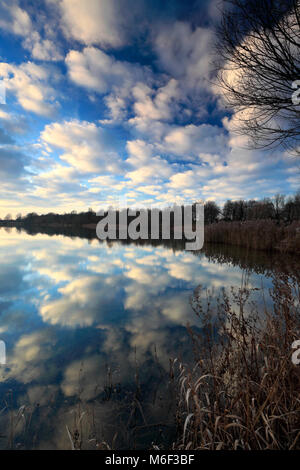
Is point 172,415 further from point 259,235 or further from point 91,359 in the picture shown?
point 259,235

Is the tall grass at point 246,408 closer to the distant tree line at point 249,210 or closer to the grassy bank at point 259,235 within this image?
Answer: the grassy bank at point 259,235

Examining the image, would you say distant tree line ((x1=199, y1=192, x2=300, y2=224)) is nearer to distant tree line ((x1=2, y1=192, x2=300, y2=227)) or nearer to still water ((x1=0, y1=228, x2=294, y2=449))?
distant tree line ((x1=2, y1=192, x2=300, y2=227))

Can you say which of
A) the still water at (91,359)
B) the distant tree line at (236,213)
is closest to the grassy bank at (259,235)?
the still water at (91,359)

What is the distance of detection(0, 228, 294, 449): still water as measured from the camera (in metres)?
2.08

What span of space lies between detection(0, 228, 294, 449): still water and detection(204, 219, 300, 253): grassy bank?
260 inches

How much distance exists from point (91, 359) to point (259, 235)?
1552 centimetres

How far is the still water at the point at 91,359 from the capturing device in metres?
2.08

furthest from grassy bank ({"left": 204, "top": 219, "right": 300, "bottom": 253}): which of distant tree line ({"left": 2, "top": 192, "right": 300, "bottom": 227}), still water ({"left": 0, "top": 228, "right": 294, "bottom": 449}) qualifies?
distant tree line ({"left": 2, "top": 192, "right": 300, "bottom": 227})

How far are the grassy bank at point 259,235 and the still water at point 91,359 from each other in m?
6.61

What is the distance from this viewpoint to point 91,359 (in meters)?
3.31

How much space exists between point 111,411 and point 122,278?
6393 millimetres

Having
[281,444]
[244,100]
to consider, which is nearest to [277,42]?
[244,100]

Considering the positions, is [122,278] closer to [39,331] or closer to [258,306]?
[39,331]

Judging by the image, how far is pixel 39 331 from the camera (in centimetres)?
427
